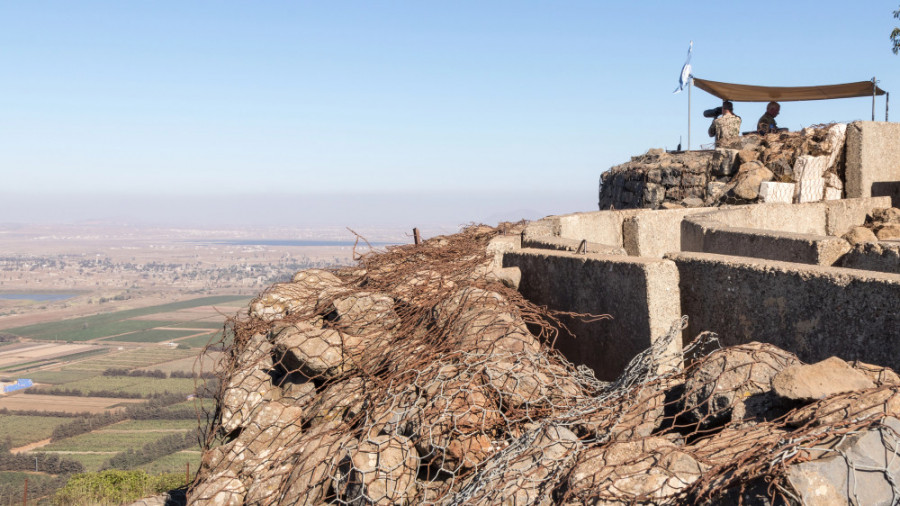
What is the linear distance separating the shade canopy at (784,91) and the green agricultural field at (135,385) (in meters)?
48.0

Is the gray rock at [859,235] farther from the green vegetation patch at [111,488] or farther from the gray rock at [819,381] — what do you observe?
the green vegetation patch at [111,488]

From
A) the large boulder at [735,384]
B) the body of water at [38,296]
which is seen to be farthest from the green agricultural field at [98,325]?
the large boulder at [735,384]

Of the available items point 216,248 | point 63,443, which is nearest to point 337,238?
point 216,248

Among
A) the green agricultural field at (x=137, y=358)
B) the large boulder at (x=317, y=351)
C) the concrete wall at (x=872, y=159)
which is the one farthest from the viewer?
the green agricultural field at (x=137, y=358)

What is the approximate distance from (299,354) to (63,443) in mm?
46327

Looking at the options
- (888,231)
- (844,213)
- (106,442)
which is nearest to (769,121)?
(844,213)

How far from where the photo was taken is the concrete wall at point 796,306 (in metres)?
3.20

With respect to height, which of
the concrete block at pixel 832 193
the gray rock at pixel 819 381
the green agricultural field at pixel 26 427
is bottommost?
the green agricultural field at pixel 26 427

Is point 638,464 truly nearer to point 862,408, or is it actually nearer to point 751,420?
point 751,420

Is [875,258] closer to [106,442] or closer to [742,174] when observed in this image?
[742,174]

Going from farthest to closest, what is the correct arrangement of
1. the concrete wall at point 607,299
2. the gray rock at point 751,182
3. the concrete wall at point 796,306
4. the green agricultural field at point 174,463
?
the green agricultural field at point 174,463, the gray rock at point 751,182, the concrete wall at point 607,299, the concrete wall at point 796,306

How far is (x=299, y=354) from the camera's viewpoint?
4.79 meters

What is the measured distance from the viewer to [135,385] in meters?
57.9

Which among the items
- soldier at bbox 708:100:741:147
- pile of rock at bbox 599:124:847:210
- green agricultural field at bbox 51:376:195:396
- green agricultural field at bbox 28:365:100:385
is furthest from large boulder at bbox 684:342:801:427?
green agricultural field at bbox 28:365:100:385
